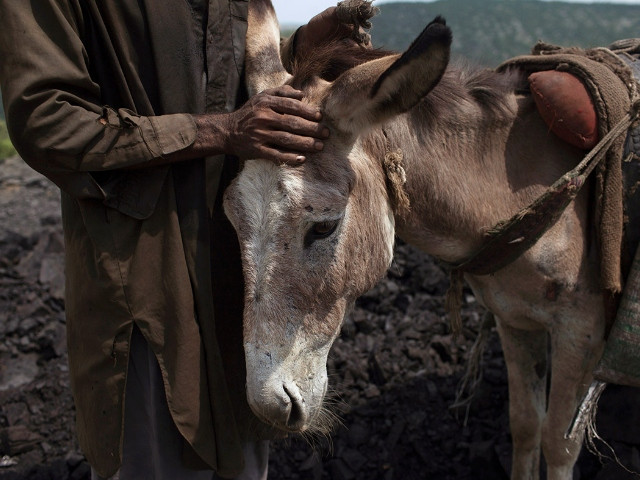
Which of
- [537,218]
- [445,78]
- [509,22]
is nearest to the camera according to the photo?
[537,218]

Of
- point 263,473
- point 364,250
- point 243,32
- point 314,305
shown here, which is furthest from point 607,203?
point 263,473

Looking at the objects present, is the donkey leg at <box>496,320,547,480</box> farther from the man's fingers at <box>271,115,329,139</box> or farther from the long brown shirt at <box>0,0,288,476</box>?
the man's fingers at <box>271,115,329,139</box>

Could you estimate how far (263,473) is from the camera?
105 inches

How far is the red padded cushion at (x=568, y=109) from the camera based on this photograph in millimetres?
2424

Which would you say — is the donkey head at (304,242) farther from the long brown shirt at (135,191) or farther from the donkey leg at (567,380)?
the donkey leg at (567,380)

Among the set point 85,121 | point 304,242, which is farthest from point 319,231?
point 85,121

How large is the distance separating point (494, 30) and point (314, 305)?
12611 mm

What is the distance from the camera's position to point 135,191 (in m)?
2.19

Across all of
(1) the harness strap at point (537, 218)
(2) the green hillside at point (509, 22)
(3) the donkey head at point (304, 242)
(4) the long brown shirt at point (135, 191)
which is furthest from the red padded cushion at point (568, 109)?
(2) the green hillside at point (509, 22)

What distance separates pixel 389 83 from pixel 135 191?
2.97 ft

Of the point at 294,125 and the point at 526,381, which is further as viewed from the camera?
the point at 526,381

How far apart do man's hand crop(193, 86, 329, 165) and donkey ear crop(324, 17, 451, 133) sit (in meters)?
0.09

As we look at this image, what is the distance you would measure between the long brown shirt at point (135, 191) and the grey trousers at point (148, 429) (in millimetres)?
94

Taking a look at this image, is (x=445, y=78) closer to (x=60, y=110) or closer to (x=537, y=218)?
(x=537, y=218)
